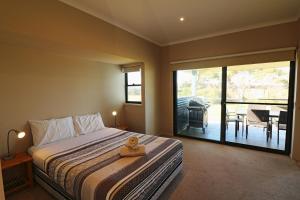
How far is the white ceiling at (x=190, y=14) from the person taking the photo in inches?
97.0

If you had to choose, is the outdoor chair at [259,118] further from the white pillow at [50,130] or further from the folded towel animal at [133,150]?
the white pillow at [50,130]

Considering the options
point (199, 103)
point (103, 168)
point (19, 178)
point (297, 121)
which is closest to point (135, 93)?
point (199, 103)

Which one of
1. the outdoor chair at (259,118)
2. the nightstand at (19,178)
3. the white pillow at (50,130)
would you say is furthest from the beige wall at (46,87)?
the outdoor chair at (259,118)

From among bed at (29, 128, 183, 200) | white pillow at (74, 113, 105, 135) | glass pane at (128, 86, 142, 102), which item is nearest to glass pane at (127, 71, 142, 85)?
glass pane at (128, 86, 142, 102)

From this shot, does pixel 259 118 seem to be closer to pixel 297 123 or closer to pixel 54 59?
pixel 297 123

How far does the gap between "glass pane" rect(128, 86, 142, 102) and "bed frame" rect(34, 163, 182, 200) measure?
2.26 m

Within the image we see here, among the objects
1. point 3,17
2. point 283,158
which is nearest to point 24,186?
point 3,17

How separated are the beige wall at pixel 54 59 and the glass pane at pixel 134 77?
0.30 metres

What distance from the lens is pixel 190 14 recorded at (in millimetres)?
2814

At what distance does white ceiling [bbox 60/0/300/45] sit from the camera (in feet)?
8.09

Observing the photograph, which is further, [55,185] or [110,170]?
[55,185]

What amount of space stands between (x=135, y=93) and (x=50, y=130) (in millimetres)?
2263

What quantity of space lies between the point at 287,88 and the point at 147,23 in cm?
310

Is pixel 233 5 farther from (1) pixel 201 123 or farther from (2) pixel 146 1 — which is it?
(1) pixel 201 123
